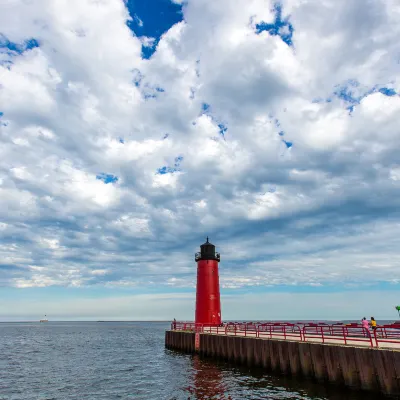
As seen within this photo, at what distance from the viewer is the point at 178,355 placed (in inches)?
1363

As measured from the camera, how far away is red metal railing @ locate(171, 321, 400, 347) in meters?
19.4

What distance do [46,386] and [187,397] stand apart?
34.4 feet

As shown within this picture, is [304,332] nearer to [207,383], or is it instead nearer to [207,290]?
[207,383]

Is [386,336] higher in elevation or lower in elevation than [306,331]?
lower

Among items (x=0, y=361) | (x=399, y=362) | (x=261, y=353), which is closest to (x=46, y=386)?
(x=261, y=353)

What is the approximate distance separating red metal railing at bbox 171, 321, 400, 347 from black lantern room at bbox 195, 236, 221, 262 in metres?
6.93

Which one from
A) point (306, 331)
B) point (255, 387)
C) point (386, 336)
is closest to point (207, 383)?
point (255, 387)

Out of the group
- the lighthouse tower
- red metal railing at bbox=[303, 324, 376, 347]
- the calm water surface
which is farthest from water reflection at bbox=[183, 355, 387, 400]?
the lighthouse tower

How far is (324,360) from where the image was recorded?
18.0 metres

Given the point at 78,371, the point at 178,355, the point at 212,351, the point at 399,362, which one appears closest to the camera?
the point at 399,362

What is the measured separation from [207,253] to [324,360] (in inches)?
795

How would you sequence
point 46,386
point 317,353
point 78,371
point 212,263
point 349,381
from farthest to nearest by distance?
point 212,263 < point 78,371 < point 46,386 < point 317,353 < point 349,381

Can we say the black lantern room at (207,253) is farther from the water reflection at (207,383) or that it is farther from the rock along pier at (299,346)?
the water reflection at (207,383)

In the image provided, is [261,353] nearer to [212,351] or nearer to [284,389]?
[284,389]
